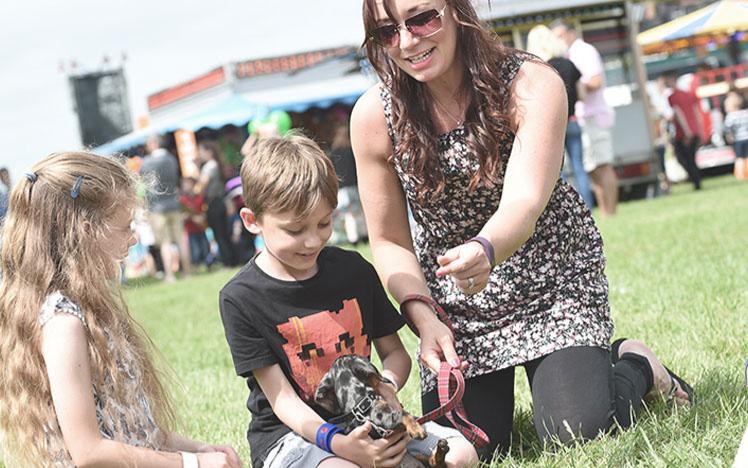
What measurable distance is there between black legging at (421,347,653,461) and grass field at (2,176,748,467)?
8 cm

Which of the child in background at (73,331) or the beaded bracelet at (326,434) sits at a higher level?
the child in background at (73,331)

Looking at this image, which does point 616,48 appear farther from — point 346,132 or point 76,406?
point 76,406

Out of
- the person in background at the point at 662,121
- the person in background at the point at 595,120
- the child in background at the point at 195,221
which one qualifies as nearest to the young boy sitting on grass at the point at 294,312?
the person in background at the point at 595,120

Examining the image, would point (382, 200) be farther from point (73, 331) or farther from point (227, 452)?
point (73, 331)

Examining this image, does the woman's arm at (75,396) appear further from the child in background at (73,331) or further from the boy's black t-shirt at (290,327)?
the boy's black t-shirt at (290,327)

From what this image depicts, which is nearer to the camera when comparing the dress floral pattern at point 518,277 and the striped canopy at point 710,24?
the dress floral pattern at point 518,277

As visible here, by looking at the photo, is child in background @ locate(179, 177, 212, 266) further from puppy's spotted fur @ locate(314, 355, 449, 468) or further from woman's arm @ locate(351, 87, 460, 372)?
puppy's spotted fur @ locate(314, 355, 449, 468)

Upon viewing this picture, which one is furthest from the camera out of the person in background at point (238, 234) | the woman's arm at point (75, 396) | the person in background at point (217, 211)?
the person in background at point (238, 234)

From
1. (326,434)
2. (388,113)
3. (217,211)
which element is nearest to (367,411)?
(326,434)

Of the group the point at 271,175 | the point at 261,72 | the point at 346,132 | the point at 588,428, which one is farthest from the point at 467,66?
the point at 261,72

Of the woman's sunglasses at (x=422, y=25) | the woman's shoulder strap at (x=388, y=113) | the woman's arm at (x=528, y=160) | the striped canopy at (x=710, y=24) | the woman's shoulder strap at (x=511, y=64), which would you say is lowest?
the woman's arm at (x=528, y=160)

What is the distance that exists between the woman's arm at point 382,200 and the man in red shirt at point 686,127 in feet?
46.0

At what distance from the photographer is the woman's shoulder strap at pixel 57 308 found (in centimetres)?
258

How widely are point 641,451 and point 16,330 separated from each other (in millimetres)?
1586
